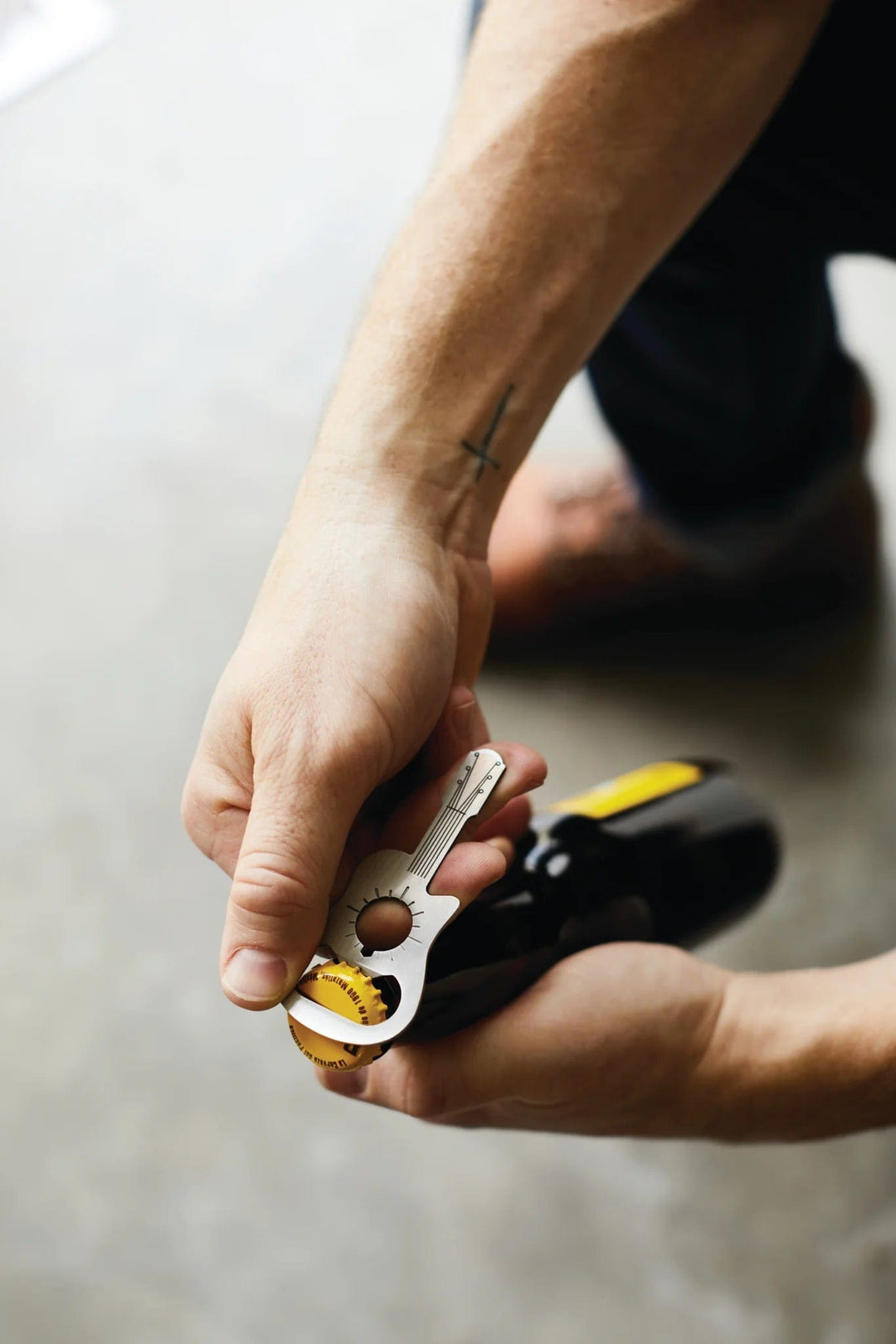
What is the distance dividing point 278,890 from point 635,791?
411 mm

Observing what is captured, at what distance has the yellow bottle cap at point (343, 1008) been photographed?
23.2 inches

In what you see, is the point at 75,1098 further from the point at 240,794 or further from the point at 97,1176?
the point at 240,794

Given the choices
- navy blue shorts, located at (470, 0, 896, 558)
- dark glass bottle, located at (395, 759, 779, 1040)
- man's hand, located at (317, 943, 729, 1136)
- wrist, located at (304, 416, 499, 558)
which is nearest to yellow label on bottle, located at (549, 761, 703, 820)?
dark glass bottle, located at (395, 759, 779, 1040)

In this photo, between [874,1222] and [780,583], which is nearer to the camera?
[874,1222]

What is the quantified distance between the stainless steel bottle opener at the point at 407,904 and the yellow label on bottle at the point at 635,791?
0.68 feet

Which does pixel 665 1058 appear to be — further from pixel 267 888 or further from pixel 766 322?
pixel 766 322

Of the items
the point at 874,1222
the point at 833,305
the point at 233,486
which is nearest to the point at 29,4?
the point at 233,486

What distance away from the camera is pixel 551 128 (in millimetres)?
793

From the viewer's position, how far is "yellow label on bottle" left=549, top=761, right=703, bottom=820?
0.89 meters

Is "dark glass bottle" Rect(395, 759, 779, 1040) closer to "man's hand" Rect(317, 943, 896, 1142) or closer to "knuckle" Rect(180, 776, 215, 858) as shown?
"man's hand" Rect(317, 943, 896, 1142)

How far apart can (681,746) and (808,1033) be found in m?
0.59

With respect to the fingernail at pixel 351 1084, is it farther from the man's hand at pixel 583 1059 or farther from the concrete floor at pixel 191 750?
the concrete floor at pixel 191 750

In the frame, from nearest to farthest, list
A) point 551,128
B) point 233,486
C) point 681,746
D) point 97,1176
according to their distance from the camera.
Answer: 1. point 551,128
2. point 97,1176
3. point 681,746
4. point 233,486

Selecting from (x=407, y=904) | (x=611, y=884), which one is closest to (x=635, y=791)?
(x=611, y=884)
